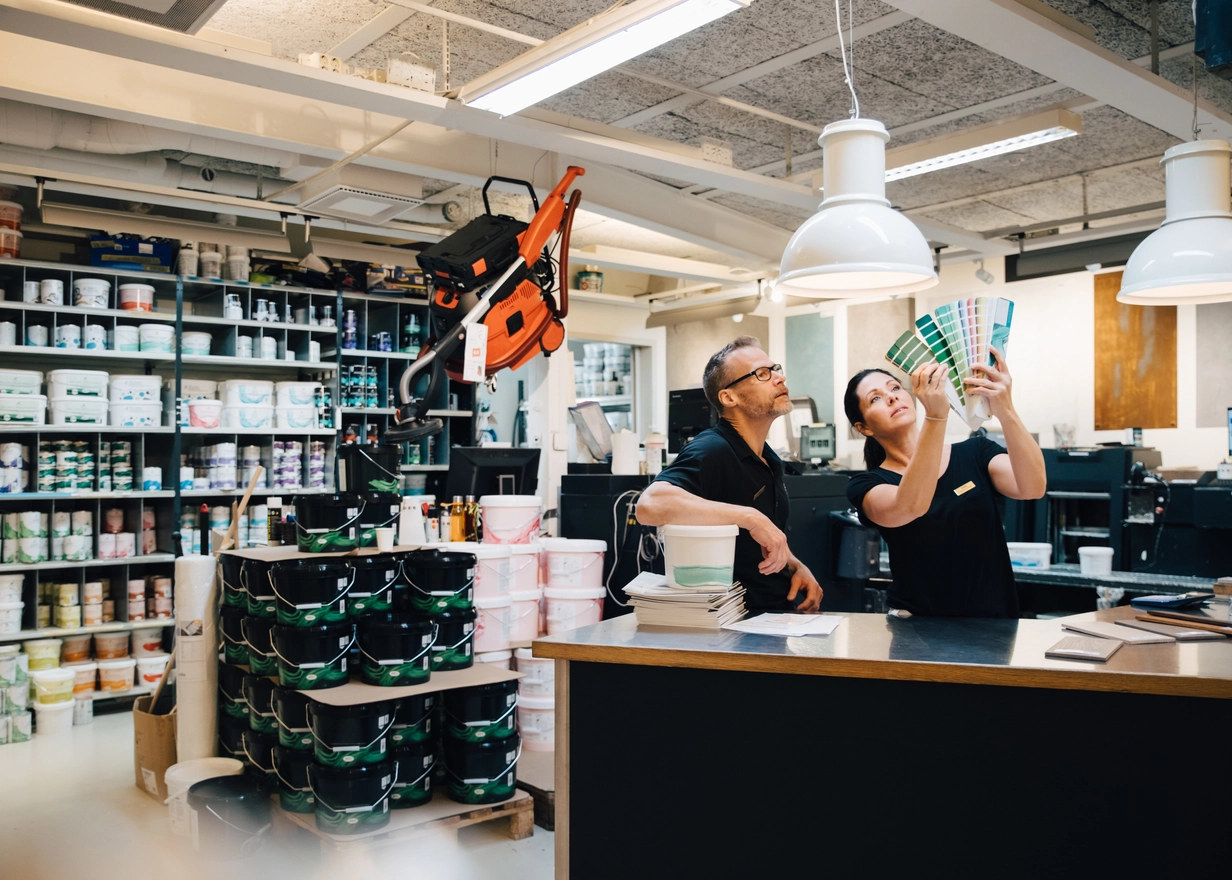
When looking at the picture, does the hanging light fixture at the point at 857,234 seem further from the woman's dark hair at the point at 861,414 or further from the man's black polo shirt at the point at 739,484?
the man's black polo shirt at the point at 739,484

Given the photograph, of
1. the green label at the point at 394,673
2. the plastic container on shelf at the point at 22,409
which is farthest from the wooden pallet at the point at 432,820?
the plastic container on shelf at the point at 22,409

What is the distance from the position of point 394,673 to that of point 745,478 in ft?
5.89

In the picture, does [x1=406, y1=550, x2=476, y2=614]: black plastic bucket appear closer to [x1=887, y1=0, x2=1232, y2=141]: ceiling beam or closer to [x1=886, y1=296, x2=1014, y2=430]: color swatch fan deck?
[x1=886, y1=296, x2=1014, y2=430]: color swatch fan deck

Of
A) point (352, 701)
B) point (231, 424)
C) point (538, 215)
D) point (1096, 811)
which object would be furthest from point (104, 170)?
point (1096, 811)

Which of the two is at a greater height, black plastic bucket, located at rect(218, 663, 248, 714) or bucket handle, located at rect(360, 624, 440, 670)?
bucket handle, located at rect(360, 624, 440, 670)

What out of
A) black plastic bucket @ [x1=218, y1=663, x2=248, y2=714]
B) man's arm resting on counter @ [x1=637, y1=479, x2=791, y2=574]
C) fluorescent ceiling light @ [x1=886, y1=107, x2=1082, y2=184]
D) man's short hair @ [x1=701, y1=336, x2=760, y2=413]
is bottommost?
black plastic bucket @ [x1=218, y1=663, x2=248, y2=714]

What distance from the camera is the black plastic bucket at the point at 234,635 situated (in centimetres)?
423

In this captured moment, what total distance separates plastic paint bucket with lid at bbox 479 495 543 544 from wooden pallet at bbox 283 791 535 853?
1255 mm

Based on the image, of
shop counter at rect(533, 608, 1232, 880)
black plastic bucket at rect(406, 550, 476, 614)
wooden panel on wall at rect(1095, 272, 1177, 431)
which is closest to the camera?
shop counter at rect(533, 608, 1232, 880)

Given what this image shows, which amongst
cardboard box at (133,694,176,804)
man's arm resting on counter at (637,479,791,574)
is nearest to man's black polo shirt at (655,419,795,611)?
man's arm resting on counter at (637,479,791,574)

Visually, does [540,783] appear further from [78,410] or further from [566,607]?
[78,410]

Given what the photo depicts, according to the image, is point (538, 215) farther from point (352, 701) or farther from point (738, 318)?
point (738, 318)

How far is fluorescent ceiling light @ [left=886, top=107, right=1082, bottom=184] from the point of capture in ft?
14.8

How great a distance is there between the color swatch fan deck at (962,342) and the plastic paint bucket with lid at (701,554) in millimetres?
664
